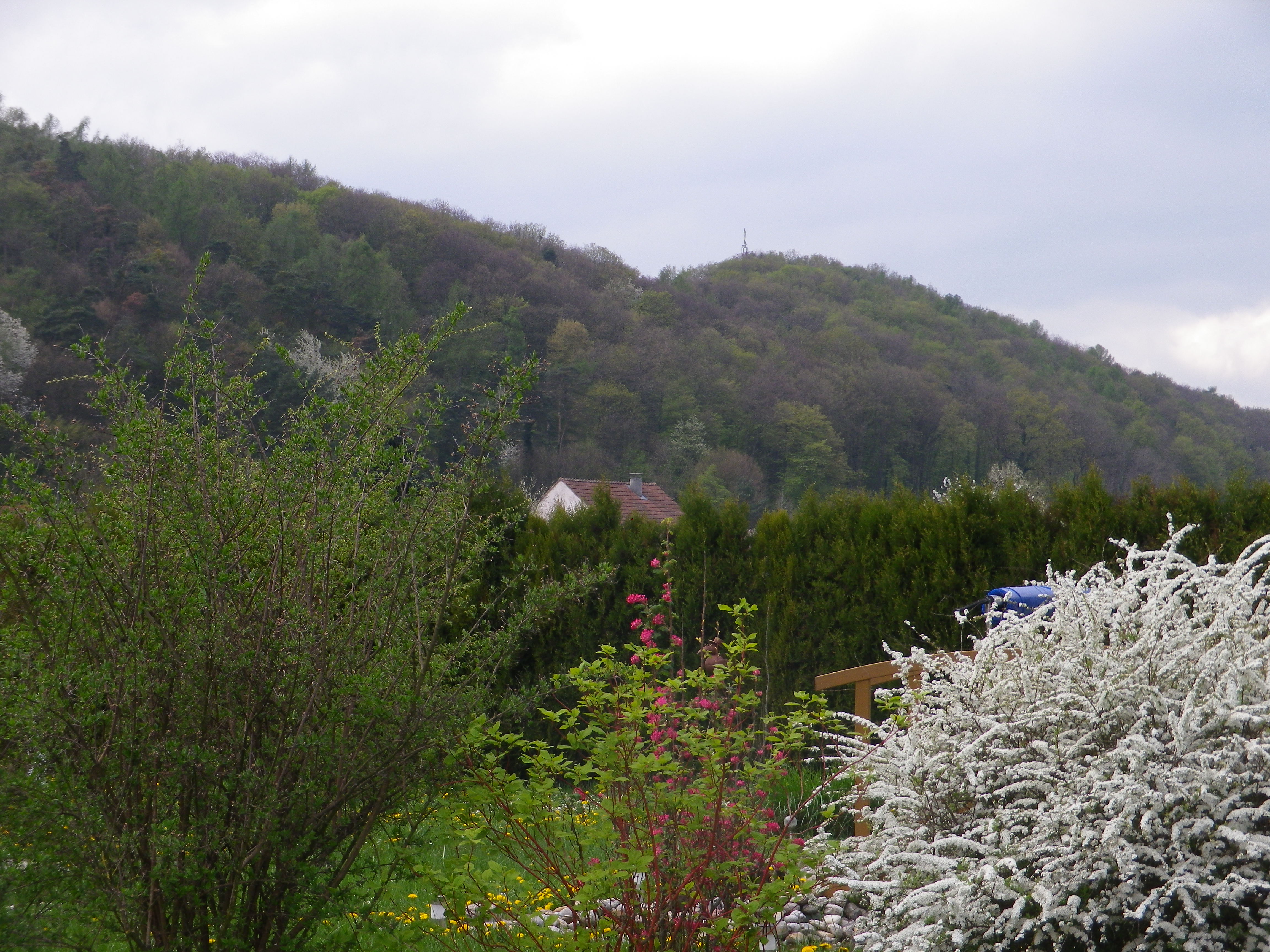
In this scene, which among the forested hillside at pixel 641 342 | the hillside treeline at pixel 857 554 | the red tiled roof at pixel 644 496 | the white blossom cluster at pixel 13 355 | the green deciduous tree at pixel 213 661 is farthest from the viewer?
the forested hillside at pixel 641 342

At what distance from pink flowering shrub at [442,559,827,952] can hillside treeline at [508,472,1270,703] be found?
5.93ft

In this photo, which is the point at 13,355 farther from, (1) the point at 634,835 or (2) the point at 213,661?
(1) the point at 634,835

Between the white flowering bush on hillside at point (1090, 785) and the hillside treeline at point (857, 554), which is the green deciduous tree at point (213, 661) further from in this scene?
the hillside treeline at point (857, 554)

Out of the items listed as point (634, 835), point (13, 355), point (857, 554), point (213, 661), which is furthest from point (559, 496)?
point (213, 661)

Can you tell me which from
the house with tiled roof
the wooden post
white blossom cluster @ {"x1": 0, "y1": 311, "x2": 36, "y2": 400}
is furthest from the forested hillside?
the wooden post

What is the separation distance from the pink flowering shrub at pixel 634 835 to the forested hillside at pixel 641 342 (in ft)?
80.8

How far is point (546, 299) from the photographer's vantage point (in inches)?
1468

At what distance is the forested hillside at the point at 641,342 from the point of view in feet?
96.6

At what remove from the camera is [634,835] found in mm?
2760

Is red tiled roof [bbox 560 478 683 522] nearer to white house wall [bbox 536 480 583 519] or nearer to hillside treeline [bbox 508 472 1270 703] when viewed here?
white house wall [bbox 536 480 583 519]

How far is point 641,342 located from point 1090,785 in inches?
1386

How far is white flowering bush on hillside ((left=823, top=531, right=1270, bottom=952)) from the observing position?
6.91 feet

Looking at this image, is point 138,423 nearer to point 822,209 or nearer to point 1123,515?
point 1123,515

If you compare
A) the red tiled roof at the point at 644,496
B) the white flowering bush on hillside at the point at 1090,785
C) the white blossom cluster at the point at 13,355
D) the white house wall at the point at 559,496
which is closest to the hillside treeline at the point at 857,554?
the white flowering bush on hillside at the point at 1090,785
